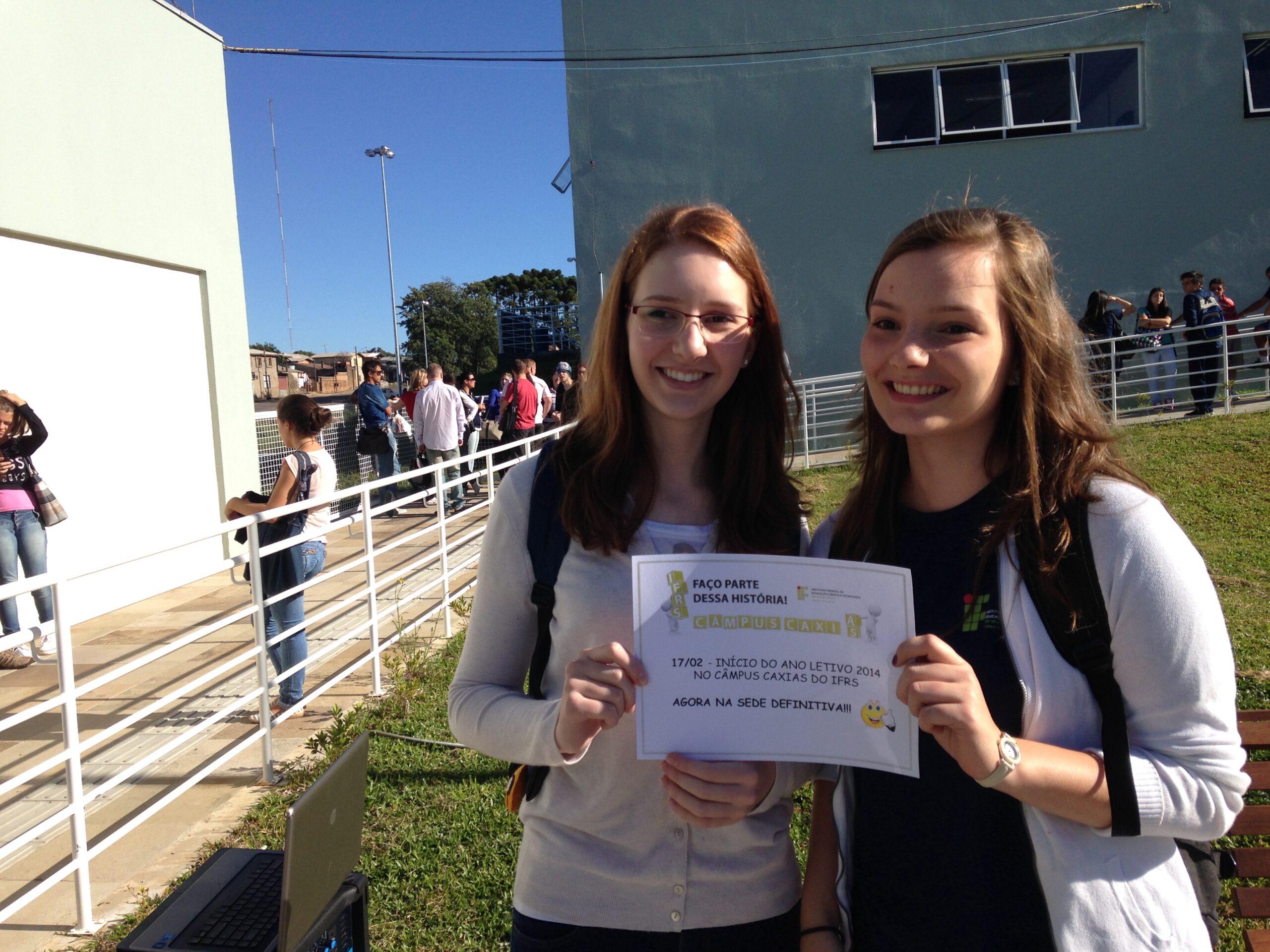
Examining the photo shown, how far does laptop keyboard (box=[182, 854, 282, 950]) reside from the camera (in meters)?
1.38

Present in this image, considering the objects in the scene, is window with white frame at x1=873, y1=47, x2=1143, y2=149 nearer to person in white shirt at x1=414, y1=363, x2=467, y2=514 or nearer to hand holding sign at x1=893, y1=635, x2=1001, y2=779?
person in white shirt at x1=414, y1=363, x2=467, y2=514

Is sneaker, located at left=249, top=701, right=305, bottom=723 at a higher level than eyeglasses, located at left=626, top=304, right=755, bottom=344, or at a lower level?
lower

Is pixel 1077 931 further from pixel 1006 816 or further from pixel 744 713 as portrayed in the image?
pixel 744 713

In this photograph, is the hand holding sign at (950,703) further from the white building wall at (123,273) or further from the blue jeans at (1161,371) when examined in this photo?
the blue jeans at (1161,371)

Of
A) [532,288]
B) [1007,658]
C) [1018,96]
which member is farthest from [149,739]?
[532,288]

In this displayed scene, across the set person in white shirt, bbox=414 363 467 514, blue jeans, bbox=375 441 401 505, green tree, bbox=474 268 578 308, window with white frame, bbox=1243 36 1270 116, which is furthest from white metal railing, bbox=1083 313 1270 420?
green tree, bbox=474 268 578 308

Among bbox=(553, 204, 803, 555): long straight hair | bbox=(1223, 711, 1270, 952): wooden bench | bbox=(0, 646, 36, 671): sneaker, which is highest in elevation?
bbox=(553, 204, 803, 555): long straight hair

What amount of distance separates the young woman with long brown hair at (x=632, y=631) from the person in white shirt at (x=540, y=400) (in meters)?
11.7

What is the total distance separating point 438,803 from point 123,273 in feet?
25.0

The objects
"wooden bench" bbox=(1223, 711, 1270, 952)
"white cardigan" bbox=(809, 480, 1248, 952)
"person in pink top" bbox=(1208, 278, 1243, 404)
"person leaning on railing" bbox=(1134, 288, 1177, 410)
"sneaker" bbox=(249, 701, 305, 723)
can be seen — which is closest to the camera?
"white cardigan" bbox=(809, 480, 1248, 952)

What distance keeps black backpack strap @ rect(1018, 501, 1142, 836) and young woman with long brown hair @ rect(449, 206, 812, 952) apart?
527 millimetres

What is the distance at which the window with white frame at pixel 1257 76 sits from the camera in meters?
13.9

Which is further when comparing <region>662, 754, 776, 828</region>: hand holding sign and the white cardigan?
<region>662, 754, 776, 828</region>: hand holding sign

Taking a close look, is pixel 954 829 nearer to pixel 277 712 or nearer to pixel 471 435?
pixel 277 712
